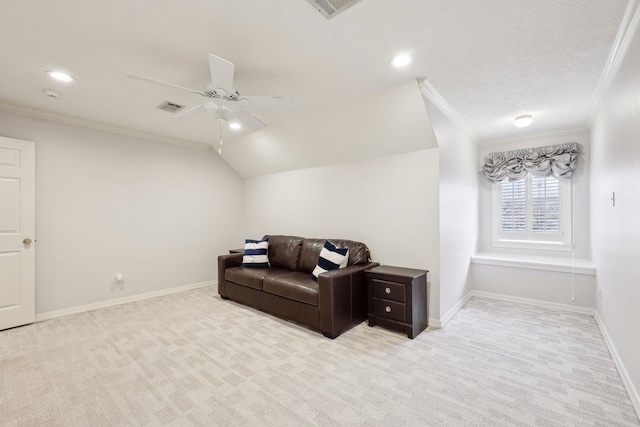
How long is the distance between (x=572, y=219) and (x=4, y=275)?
7597 millimetres

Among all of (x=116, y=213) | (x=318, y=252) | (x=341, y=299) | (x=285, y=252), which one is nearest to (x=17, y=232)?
(x=116, y=213)

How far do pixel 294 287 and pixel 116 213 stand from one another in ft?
10.0

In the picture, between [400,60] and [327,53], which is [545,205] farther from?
[327,53]

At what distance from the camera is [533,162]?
14.2 feet

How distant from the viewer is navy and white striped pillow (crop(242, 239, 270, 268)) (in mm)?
4281

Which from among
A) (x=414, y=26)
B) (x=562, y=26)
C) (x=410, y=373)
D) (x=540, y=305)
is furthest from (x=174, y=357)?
(x=540, y=305)

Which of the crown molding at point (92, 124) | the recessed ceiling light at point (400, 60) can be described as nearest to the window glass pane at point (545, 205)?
the recessed ceiling light at point (400, 60)

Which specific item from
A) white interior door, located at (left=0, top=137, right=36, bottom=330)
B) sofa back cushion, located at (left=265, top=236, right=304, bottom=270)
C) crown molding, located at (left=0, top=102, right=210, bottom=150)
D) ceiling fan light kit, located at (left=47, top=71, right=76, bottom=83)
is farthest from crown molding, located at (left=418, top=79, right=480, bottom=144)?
white interior door, located at (left=0, top=137, right=36, bottom=330)

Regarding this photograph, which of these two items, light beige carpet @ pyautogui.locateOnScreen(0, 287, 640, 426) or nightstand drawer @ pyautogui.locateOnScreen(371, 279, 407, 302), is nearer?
light beige carpet @ pyautogui.locateOnScreen(0, 287, 640, 426)

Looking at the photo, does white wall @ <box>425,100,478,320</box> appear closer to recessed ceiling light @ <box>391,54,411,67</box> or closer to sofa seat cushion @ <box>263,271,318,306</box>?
recessed ceiling light @ <box>391,54,411,67</box>

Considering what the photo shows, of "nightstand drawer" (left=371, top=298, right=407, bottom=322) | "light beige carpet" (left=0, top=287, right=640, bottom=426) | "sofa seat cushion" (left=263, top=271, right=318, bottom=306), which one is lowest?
"light beige carpet" (left=0, top=287, right=640, bottom=426)

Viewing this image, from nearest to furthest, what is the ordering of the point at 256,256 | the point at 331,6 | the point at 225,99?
the point at 331,6
the point at 225,99
the point at 256,256

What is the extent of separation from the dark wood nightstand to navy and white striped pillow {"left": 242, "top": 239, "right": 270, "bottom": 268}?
69.5 inches

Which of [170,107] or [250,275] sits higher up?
[170,107]
